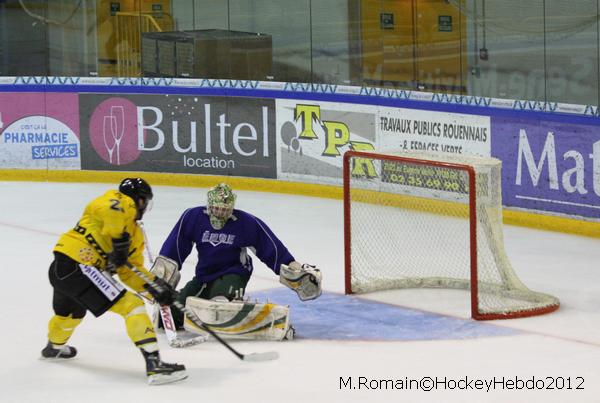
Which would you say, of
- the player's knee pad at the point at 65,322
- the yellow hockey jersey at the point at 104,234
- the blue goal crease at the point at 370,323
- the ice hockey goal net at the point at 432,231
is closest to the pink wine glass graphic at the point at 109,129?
the ice hockey goal net at the point at 432,231

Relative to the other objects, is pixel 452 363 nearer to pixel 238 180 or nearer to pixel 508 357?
pixel 508 357

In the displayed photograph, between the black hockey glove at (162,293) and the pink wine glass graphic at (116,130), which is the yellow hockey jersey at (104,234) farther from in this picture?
the pink wine glass graphic at (116,130)

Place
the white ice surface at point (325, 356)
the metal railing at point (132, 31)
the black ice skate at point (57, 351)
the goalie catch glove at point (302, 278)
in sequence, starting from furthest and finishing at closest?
the metal railing at point (132, 31), the goalie catch glove at point (302, 278), the black ice skate at point (57, 351), the white ice surface at point (325, 356)

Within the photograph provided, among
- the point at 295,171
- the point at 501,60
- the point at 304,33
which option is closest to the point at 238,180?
the point at 295,171

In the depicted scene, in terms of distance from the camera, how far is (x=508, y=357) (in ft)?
23.5

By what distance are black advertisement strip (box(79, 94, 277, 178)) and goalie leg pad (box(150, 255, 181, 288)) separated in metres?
5.38

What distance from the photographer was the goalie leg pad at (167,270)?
25.2 ft

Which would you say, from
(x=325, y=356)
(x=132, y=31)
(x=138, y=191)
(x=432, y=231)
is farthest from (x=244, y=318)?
(x=132, y=31)

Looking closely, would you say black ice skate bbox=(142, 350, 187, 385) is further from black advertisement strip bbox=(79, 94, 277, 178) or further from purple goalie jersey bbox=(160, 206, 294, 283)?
black advertisement strip bbox=(79, 94, 277, 178)

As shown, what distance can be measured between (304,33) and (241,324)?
20.8 feet

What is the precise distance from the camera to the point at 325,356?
722 centimetres

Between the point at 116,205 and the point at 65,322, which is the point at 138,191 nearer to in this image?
the point at 116,205

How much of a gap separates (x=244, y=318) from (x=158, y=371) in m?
0.95

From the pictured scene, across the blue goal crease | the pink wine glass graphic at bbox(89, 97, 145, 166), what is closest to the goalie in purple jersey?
the blue goal crease
